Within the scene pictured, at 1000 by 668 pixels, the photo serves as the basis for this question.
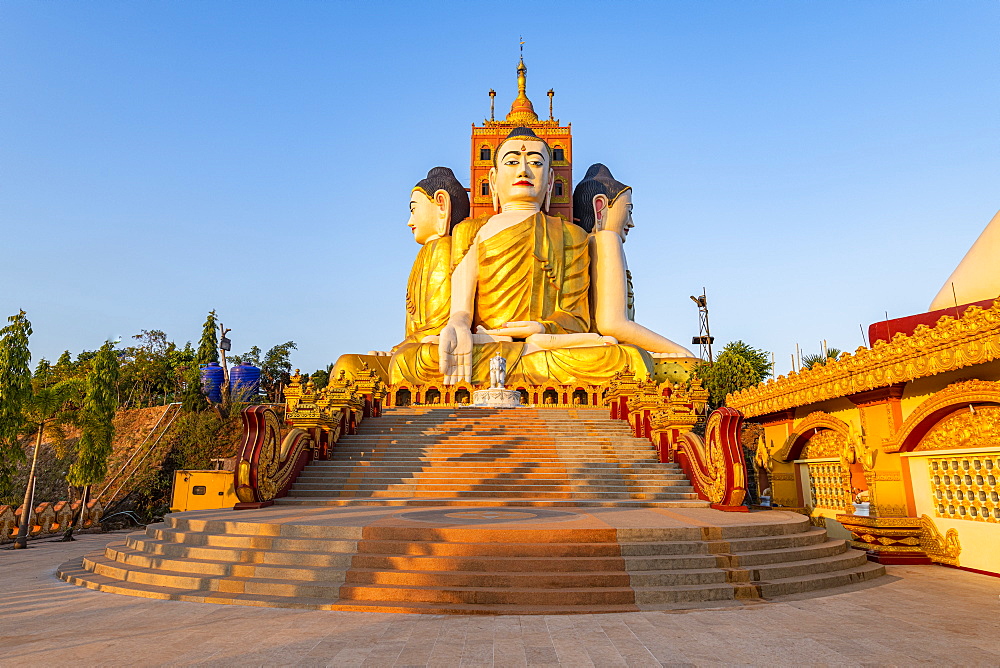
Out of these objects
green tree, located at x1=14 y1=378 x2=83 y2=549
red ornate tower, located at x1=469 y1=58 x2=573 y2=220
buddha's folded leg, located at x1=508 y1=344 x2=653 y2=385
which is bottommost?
green tree, located at x1=14 y1=378 x2=83 y2=549

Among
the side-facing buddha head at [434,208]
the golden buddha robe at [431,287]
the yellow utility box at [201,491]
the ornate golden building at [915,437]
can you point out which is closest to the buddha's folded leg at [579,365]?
the golden buddha robe at [431,287]

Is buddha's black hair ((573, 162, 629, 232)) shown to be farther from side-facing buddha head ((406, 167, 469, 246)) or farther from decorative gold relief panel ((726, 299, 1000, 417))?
decorative gold relief panel ((726, 299, 1000, 417))

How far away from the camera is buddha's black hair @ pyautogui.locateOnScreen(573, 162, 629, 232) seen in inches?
1078

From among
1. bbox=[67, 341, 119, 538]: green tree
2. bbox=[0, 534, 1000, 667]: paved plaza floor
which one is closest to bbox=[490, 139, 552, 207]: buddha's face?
bbox=[67, 341, 119, 538]: green tree

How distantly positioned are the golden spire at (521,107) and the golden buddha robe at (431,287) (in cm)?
938

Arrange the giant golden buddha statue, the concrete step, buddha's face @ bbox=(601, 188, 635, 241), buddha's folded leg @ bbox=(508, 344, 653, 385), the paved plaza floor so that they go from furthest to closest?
buddha's face @ bbox=(601, 188, 635, 241), the giant golden buddha statue, buddha's folded leg @ bbox=(508, 344, 653, 385), the concrete step, the paved plaza floor

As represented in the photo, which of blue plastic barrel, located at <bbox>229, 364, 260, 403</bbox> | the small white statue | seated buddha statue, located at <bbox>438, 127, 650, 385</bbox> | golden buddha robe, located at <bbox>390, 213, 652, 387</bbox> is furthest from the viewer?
blue plastic barrel, located at <bbox>229, 364, 260, 403</bbox>

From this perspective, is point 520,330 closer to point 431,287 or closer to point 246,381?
point 431,287

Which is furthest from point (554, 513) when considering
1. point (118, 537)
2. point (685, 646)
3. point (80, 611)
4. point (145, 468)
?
point (145, 468)

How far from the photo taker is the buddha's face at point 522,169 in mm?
23750

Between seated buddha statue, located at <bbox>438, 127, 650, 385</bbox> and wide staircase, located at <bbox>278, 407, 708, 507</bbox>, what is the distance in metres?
9.02

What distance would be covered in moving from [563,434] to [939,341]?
7.28 m

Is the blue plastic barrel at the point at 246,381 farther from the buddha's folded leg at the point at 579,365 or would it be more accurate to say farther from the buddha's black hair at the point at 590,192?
the buddha's black hair at the point at 590,192

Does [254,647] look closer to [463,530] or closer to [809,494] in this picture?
[463,530]
